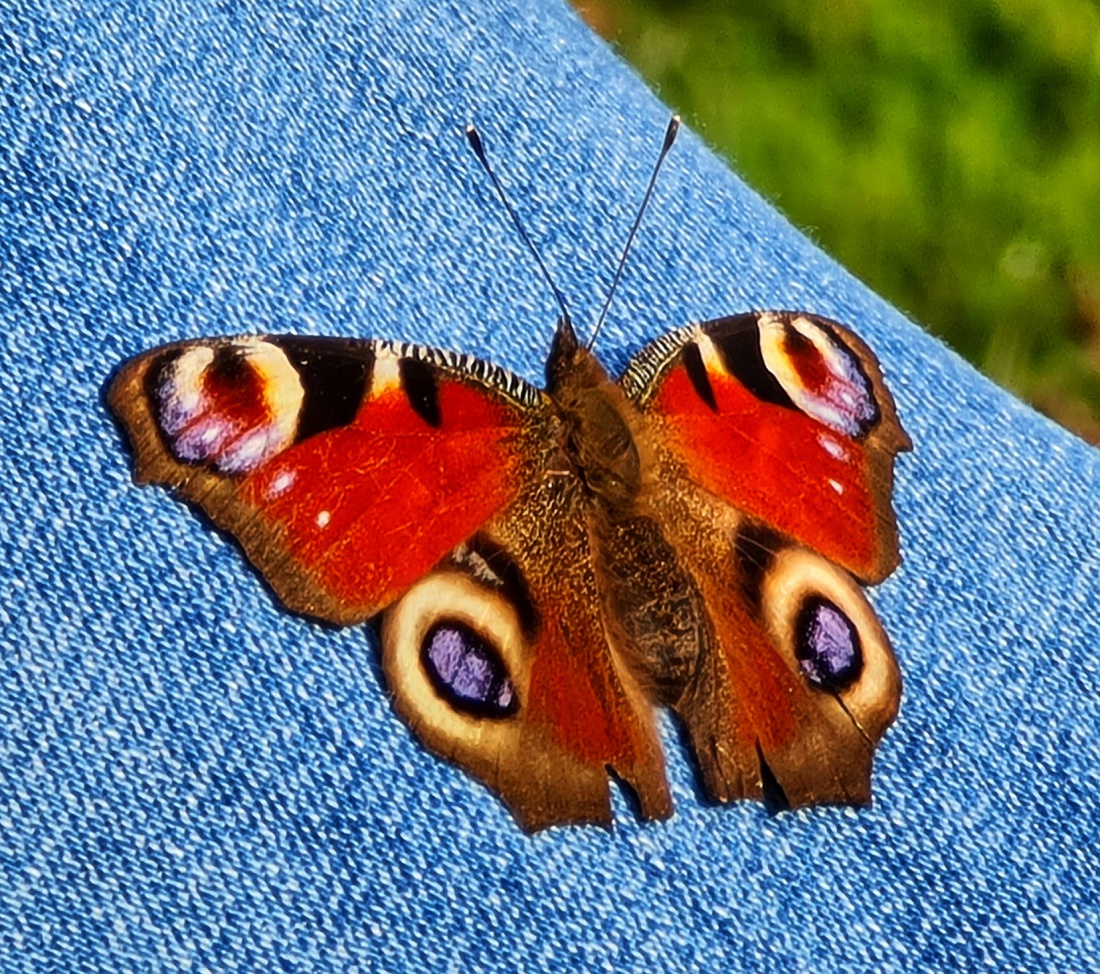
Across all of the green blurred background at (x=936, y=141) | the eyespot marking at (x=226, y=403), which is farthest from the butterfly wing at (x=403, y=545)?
the green blurred background at (x=936, y=141)

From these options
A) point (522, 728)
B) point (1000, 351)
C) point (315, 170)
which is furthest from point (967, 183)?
point (522, 728)

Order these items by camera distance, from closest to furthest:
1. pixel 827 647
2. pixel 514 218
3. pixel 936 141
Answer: pixel 827 647 < pixel 514 218 < pixel 936 141

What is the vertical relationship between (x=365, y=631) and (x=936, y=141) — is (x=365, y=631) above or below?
below

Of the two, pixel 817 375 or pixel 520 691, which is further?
pixel 817 375

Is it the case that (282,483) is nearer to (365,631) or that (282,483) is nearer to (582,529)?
(365,631)

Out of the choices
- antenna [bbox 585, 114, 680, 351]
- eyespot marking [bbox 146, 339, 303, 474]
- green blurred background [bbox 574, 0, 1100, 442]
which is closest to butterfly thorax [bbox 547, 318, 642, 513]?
antenna [bbox 585, 114, 680, 351]

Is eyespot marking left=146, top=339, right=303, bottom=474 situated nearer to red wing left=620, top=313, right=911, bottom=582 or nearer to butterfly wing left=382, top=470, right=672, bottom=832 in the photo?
butterfly wing left=382, top=470, right=672, bottom=832

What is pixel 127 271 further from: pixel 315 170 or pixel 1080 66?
pixel 1080 66

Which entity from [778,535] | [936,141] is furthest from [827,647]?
[936,141]

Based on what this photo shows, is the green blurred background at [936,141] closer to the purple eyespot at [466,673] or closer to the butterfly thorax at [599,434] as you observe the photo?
the butterfly thorax at [599,434]
